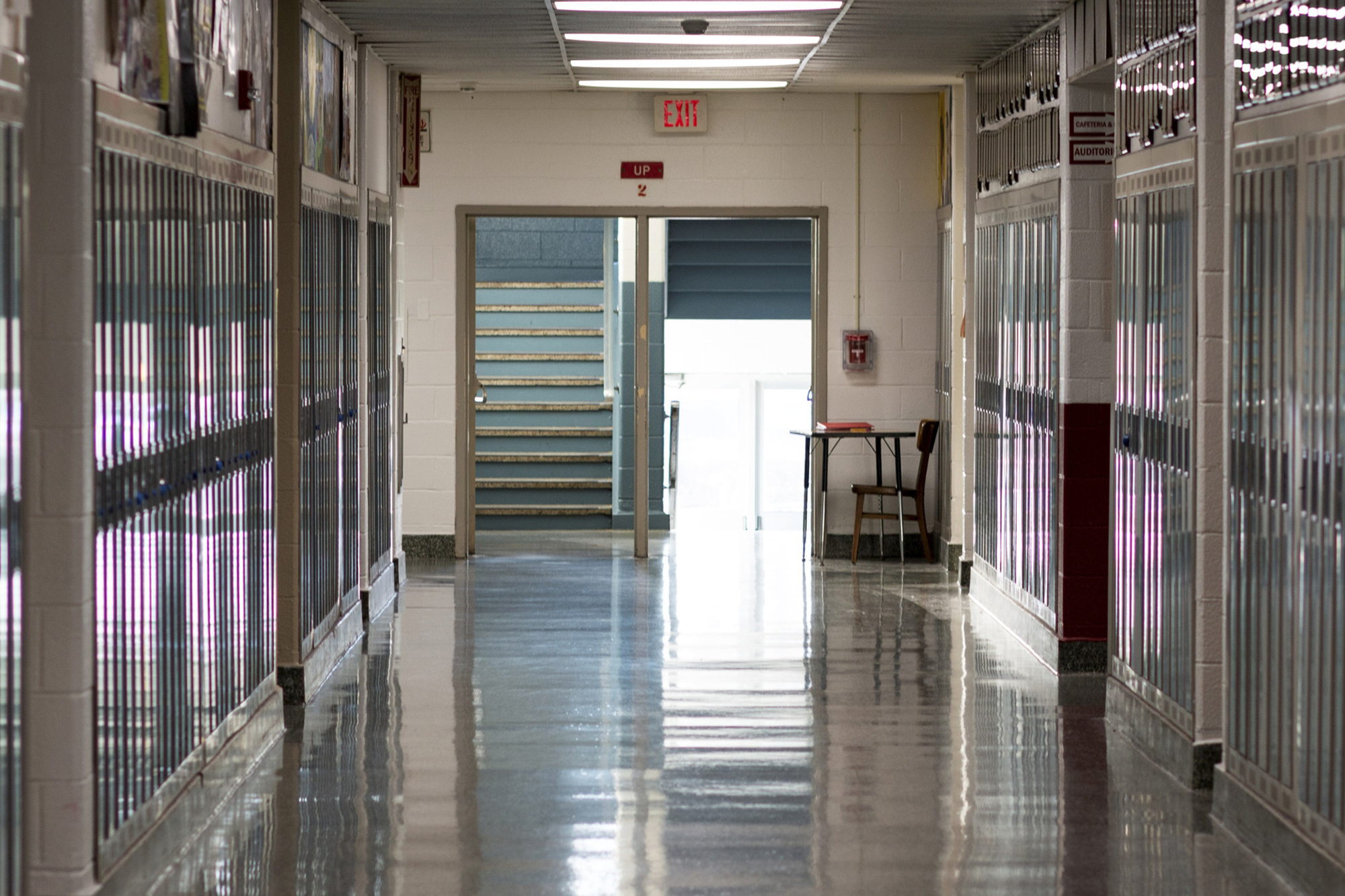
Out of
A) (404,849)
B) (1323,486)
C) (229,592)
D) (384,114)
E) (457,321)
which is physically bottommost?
(404,849)

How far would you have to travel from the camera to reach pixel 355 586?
7.78 meters

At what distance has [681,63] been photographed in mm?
8977

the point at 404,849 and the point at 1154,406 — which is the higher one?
the point at 1154,406

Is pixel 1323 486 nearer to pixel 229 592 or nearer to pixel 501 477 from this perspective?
pixel 229 592

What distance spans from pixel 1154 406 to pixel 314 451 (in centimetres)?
343

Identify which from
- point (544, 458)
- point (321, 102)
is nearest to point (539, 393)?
point (544, 458)

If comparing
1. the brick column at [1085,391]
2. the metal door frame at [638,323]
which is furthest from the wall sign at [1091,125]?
the metal door frame at [638,323]

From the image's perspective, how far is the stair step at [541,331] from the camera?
500 inches

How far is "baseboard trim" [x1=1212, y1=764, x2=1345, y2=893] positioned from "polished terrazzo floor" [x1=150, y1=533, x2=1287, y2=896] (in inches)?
2.4

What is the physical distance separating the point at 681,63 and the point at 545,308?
4186 mm

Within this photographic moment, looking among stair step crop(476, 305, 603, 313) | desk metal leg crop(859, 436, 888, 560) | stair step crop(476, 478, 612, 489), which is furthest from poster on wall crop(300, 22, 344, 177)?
stair step crop(476, 305, 603, 313)

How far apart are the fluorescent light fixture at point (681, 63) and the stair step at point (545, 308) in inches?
152

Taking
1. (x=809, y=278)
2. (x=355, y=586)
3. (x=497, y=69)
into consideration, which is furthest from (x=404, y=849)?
(x=809, y=278)

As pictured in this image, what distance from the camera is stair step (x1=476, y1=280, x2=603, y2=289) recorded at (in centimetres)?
1284
